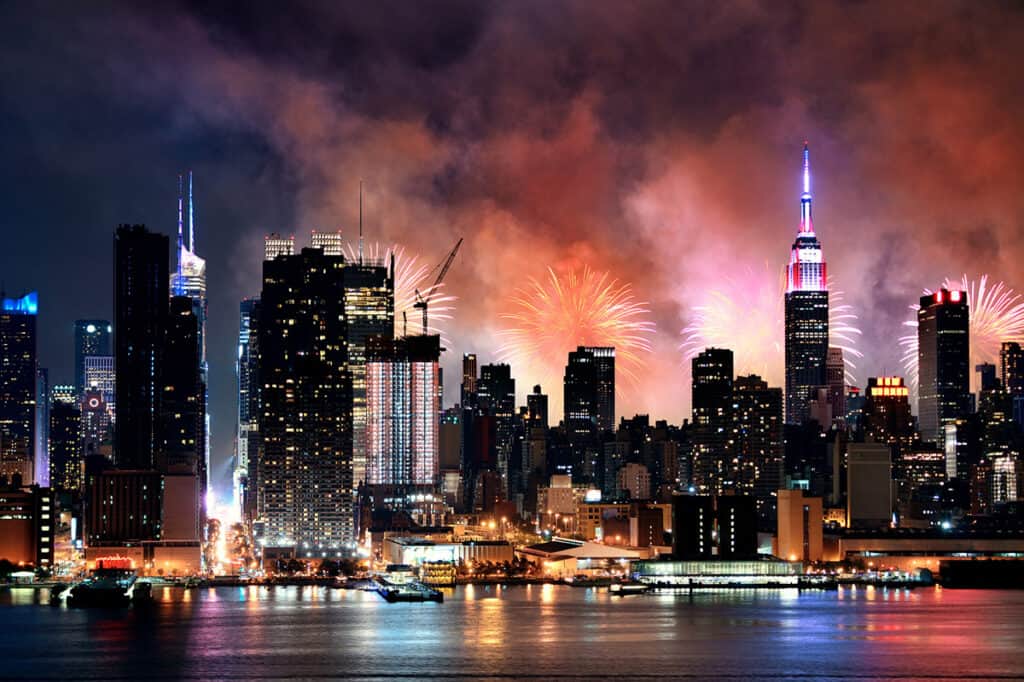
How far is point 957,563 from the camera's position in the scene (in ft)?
363

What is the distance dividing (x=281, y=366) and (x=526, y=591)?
46529mm

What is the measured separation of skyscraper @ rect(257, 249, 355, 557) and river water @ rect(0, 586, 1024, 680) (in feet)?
143

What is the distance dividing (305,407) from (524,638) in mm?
77050

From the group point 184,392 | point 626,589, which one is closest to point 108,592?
point 626,589

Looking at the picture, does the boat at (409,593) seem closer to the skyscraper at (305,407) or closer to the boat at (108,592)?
the boat at (108,592)

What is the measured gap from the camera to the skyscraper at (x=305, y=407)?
459ft

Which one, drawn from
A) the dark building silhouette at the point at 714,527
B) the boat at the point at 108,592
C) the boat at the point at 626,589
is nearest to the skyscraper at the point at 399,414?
the dark building silhouette at the point at 714,527

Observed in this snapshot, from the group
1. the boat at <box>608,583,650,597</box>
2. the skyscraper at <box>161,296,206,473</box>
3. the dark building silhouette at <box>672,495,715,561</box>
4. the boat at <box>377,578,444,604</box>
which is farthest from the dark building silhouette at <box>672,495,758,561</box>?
the skyscraper at <box>161,296,206,473</box>

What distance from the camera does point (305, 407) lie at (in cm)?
14262

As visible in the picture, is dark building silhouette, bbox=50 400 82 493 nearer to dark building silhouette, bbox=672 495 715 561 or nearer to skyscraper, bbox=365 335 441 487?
skyscraper, bbox=365 335 441 487

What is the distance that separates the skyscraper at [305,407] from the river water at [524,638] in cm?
4365

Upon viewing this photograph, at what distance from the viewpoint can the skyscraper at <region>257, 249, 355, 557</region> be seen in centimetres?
13988

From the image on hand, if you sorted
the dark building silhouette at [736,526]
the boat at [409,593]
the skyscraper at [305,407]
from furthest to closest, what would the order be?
the skyscraper at [305,407] → the dark building silhouette at [736,526] → the boat at [409,593]

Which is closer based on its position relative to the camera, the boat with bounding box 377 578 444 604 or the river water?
the river water
